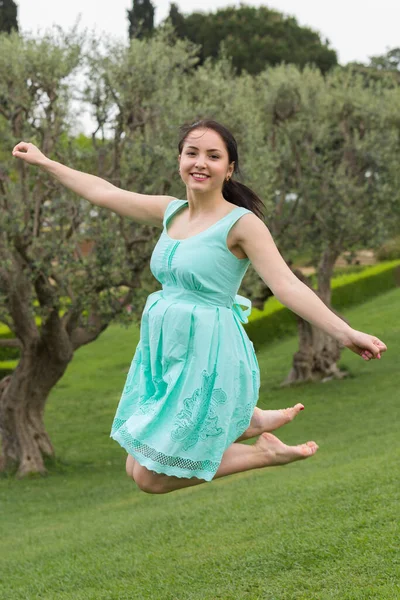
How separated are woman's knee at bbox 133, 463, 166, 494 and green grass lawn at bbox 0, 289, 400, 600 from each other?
160 cm

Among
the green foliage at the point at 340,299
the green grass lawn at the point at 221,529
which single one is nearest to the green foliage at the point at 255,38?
the green foliage at the point at 340,299

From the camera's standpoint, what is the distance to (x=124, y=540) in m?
9.45

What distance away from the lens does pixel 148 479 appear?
5.12 meters

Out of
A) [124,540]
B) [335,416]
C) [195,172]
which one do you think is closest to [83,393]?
[335,416]

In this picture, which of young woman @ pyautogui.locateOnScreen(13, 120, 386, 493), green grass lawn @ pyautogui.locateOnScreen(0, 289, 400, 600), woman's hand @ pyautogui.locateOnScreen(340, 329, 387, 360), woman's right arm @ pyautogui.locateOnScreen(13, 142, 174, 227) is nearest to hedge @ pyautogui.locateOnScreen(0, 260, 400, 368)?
green grass lawn @ pyautogui.locateOnScreen(0, 289, 400, 600)

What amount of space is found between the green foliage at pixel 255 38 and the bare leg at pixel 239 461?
47725mm

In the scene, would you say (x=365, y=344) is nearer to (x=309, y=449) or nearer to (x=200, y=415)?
(x=200, y=415)

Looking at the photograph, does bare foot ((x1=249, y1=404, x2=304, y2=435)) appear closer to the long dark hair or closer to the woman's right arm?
the long dark hair

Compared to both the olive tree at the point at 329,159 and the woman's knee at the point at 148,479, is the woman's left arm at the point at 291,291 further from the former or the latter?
the olive tree at the point at 329,159

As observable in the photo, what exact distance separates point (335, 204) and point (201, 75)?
518 centimetres

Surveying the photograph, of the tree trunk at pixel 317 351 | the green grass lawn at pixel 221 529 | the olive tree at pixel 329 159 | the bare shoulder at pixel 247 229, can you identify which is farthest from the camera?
the tree trunk at pixel 317 351

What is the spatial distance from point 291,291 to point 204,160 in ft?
2.87

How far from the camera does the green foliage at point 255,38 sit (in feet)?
172

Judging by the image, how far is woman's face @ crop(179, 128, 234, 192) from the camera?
200 inches
